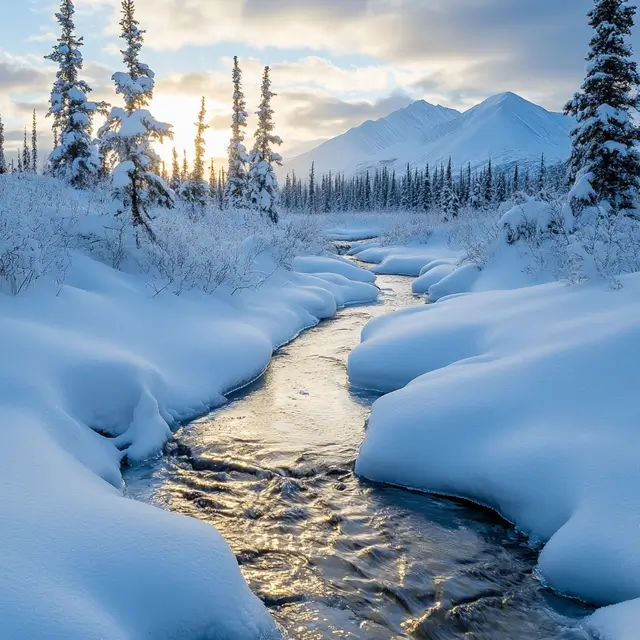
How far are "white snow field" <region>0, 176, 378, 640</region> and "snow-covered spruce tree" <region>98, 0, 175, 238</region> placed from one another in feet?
4.03

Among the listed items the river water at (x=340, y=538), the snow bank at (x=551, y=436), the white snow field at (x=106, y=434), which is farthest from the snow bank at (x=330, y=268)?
the river water at (x=340, y=538)

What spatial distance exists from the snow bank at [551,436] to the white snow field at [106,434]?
2.68 metres

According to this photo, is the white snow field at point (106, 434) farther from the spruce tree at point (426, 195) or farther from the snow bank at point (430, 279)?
the spruce tree at point (426, 195)

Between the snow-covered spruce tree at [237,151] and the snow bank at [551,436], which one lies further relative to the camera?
the snow-covered spruce tree at [237,151]

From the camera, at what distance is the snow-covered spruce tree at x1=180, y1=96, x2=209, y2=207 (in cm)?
3428

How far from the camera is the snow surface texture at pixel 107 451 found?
3449mm

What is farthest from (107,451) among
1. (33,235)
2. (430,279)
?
(430,279)

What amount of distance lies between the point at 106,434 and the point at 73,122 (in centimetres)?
2293

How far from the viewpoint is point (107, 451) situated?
6.65m

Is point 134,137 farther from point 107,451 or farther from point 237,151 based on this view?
point 237,151

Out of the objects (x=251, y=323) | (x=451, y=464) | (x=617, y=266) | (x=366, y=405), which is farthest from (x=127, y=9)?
(x=451, y=464)

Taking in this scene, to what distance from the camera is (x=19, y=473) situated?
4.61 m

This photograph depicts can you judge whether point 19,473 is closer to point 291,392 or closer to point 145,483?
point 145,483

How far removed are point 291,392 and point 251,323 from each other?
3.75m
